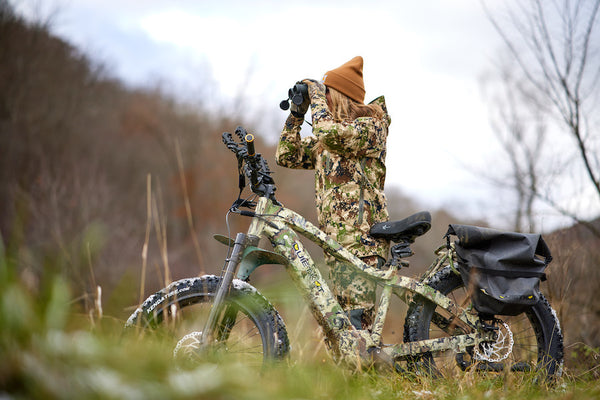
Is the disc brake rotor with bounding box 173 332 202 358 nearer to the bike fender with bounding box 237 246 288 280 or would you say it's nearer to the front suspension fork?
the front suspension fork

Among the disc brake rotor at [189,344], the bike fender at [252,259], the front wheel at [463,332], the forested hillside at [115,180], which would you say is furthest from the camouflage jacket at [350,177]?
the forested hillside at [115,180]

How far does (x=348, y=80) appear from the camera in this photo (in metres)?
3.15

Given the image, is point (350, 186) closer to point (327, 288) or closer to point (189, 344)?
point (327, 288)

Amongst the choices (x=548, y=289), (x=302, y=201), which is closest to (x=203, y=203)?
(x=302, y=201)

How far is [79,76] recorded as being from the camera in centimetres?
2052

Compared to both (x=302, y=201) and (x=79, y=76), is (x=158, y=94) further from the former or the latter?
(x=302, y=201)

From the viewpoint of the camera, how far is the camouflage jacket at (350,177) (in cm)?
288

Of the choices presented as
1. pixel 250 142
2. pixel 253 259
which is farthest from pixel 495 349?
pixel 250 142

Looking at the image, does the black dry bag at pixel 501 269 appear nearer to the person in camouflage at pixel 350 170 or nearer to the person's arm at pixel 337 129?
the person in camouflage at pixel 350 170

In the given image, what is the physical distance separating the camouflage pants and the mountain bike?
0.32 feet

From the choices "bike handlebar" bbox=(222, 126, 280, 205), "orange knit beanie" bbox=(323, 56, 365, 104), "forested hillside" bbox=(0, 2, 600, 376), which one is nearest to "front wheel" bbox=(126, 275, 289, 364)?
"forested hillside" bbox=(0, 2, 600, 376)

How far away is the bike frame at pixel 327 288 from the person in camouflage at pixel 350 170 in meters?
0.17

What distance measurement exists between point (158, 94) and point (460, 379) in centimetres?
2940

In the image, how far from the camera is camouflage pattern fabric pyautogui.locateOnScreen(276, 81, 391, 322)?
288 cm
